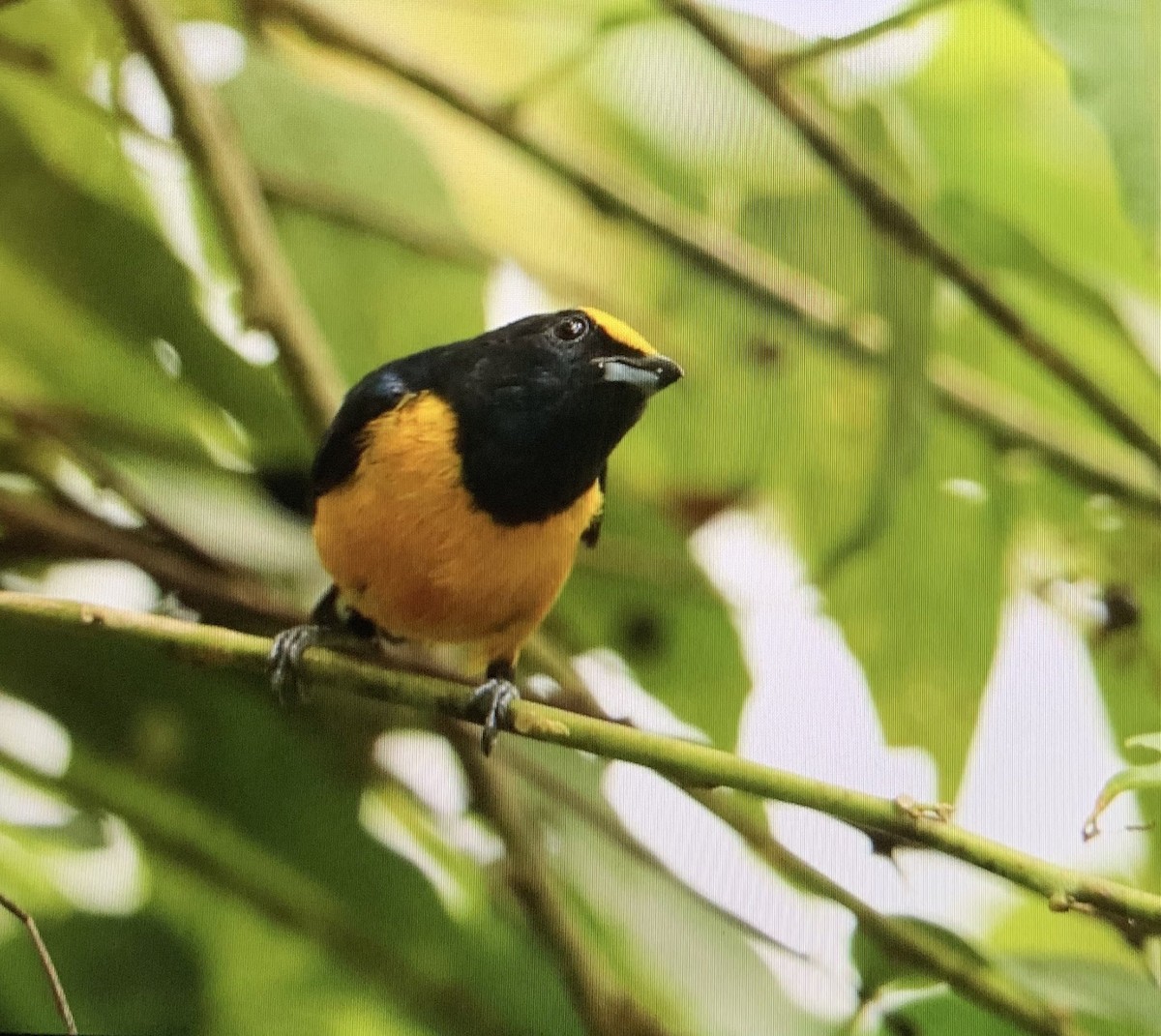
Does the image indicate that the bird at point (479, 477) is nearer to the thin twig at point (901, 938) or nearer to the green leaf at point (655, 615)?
the green leaf at point (655, 615)

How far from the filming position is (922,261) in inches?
41.4

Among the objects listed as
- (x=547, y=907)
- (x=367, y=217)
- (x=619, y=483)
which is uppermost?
(x=367, y=217)

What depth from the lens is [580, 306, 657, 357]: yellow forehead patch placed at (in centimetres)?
95

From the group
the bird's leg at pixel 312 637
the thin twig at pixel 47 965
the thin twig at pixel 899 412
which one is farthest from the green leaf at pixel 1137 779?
the thin twig at pixel 47 965

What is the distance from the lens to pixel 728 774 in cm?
79

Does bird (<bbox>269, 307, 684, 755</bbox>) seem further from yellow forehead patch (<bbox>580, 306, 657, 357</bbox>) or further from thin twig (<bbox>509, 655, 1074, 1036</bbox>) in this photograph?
thin twig (<bbox>509, 655, 1074, 1036</bbox>)

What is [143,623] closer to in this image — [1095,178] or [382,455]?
[382,455]

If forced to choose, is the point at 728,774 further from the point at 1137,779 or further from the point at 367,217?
the point at 367,217

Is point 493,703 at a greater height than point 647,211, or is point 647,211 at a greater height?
point 647,211

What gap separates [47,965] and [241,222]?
534 millimetres

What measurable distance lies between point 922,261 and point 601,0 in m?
0.33

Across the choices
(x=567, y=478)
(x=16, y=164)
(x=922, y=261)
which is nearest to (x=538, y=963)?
(x=567, y=478)

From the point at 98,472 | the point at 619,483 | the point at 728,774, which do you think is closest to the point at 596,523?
the point at 619,483


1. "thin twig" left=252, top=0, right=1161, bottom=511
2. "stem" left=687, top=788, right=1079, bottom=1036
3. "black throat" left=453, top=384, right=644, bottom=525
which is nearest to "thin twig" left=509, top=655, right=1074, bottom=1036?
"stem" left=687, top=788, right=1079, bottom=1036
